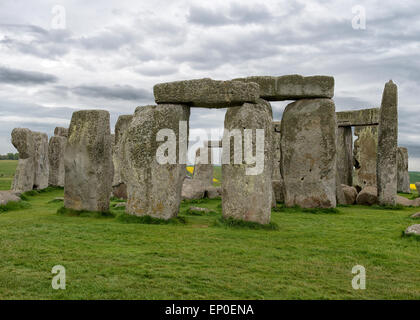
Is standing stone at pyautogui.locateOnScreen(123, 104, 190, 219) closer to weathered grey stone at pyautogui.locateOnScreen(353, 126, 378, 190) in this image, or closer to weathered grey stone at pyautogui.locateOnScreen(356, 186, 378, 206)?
weathered grey stone at pyautogui.locateOnScreen(356, 186, 378, 206)

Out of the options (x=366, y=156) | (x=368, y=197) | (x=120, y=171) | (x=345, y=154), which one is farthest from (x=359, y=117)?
(x=120, y=171)

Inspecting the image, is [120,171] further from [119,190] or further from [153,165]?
[153,165]

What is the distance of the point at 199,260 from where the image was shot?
5980 mm

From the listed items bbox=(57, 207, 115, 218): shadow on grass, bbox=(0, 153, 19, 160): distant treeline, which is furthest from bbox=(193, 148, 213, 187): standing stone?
bbox=(0, 153, 19, 160): distant treeline

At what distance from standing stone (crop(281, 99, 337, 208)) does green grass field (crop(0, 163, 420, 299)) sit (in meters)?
3.32

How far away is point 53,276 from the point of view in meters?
5.04

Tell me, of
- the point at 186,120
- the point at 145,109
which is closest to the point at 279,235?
the point at 186,120

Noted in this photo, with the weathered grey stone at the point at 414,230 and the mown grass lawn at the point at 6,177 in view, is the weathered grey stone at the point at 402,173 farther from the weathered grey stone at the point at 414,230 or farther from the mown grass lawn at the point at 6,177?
the mown grass lawn at the point at 6,177

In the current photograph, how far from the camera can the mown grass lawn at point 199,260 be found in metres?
4.70

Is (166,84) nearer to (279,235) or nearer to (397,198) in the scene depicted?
(279,235)

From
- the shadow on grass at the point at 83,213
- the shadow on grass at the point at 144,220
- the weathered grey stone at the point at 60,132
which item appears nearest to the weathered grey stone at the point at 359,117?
the shadow on grass at the point at 144,220

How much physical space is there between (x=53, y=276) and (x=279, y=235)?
4.39 metres

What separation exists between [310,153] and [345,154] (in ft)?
18.3

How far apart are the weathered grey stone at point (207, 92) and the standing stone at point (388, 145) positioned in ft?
22.8
